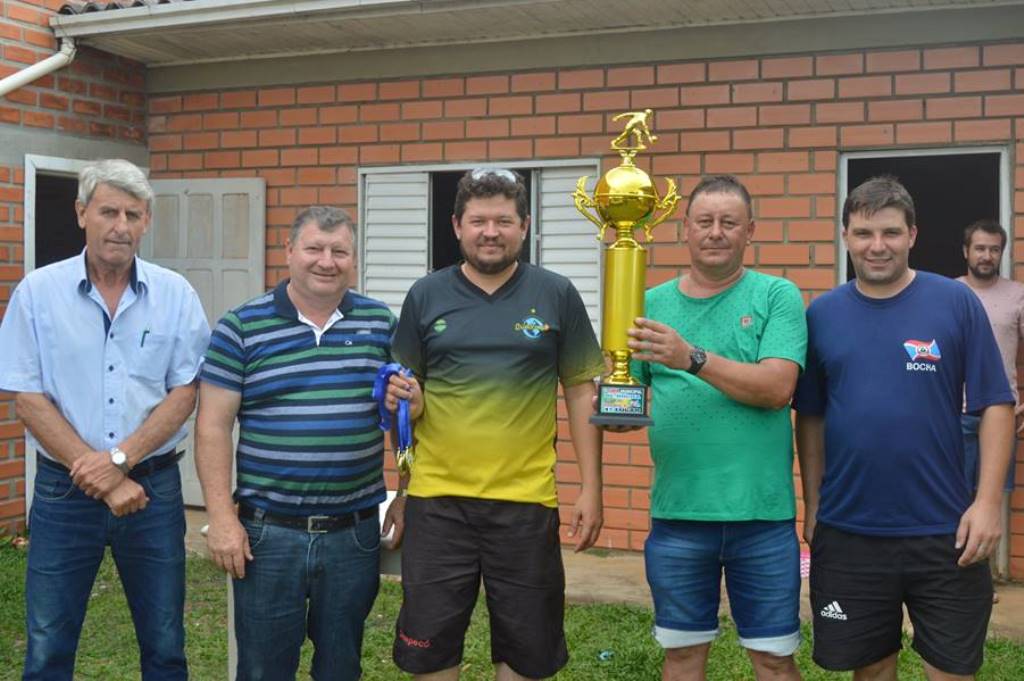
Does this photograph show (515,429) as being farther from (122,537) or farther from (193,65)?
(193,65)

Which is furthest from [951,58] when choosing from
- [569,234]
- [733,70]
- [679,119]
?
[569,234]

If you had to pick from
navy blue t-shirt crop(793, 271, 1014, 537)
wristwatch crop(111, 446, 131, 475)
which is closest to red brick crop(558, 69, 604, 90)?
navy blue t-shirt crop(793, 271, 1014, 537)

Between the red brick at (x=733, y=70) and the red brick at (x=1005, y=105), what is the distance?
4.00 feet

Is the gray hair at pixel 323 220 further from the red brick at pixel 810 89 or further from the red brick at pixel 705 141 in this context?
the red brick at pixel 810 89

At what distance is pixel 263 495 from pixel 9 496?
168 inches

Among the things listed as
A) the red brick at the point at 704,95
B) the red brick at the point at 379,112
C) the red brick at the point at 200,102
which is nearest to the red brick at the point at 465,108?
the red brick at the point at 379,112

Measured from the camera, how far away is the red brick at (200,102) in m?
7.54

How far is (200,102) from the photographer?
24.8 ft

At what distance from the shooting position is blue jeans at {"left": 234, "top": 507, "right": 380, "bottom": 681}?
11.1 ft

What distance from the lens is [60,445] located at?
341cm

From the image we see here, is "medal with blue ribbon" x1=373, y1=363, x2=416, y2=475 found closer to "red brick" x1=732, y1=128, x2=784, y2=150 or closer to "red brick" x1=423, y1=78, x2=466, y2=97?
"red brick" x1=732, y1=128, x2=784, y2=150

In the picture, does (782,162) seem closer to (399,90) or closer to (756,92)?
(756,92)

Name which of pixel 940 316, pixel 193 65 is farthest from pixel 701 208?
pixel 193 65

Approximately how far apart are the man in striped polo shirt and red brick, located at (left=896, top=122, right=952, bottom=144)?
3.69 metres
